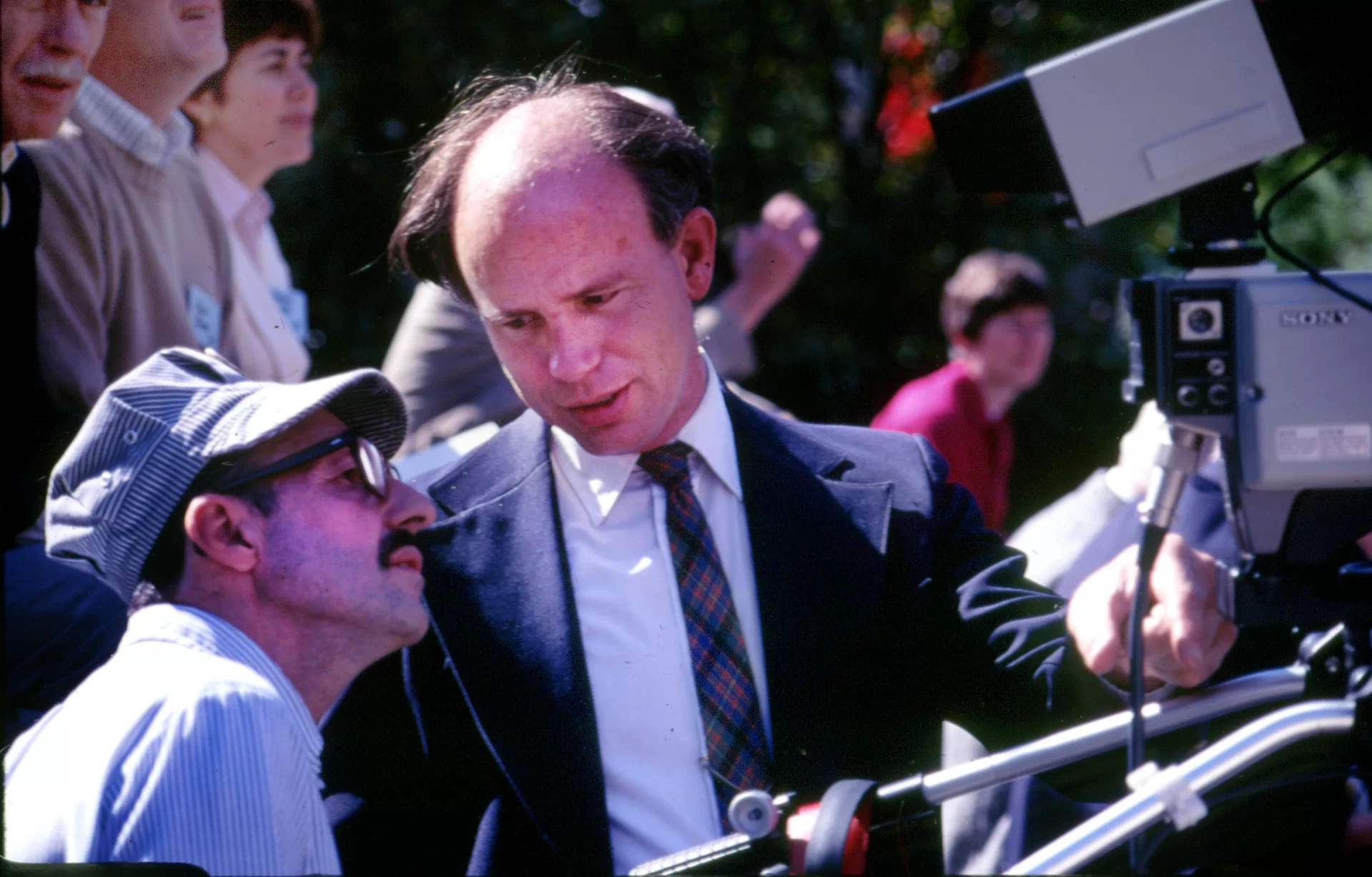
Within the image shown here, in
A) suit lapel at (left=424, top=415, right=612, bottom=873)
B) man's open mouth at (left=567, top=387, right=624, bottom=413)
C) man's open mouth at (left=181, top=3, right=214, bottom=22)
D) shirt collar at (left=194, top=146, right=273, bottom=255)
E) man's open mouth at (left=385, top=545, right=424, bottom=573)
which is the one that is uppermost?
man's open mouth at (left=181, top=3, right=214, bottom=22)

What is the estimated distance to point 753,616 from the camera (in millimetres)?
1865

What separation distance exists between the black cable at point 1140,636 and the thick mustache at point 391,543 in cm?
A: 97

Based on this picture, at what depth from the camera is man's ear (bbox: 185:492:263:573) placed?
1670 mm

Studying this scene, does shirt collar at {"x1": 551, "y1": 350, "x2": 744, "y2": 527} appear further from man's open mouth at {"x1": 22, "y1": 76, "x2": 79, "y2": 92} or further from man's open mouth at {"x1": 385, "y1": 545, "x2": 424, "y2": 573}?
man's open mouth at {"x1": 22, "y1": 76, "x2": 79, "y2": 92}

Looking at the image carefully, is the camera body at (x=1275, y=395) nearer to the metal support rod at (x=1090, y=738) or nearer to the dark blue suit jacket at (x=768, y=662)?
the metal support rod at (x=1090, y=738)

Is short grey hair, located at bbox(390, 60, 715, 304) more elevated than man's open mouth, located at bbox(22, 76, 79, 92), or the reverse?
man's open mouth, located at bbox(22, 76, 79, 92)

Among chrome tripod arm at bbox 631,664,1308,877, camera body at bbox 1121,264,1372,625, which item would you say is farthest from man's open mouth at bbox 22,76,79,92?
camera body at bbox 1121,264,1372,625

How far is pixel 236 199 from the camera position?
2.64 metres

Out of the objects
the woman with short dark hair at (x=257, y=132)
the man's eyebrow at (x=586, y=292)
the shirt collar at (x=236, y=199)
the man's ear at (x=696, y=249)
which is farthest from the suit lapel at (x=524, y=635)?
the shirt collar at (x=236, y=199)

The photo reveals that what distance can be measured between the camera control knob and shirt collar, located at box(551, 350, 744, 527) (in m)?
0.58

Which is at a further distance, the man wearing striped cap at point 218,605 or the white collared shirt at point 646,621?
the white collared shirt at point 646,621

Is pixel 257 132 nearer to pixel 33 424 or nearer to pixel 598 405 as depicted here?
pixel 33 424

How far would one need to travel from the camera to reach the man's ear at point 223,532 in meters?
1.67

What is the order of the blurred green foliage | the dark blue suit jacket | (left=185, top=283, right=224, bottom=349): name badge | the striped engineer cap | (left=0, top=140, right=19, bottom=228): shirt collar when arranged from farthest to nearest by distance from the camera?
the blurred green foliage → (left=185, top=283, right=224, bottom=349): name badge → (left=0, top=140, right=19, bottom=228): shirt collar → the dark blue suit jacket → the striped engineer cap
